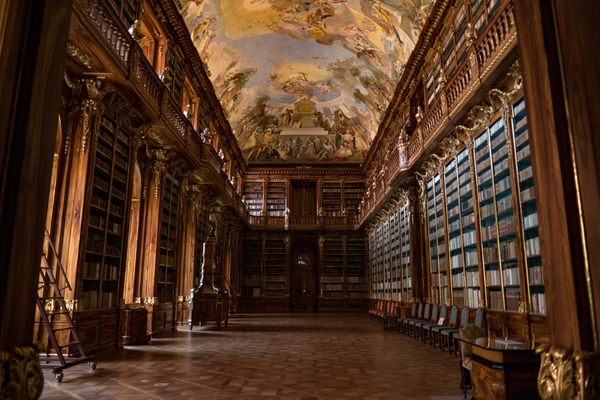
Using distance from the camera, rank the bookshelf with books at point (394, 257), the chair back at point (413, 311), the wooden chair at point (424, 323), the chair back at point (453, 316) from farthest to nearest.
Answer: the bookshelf with books at point (394, 257), the chair back at point (413, 311), the wooden chair at point (424, 323), the chair back at point (453, 316)

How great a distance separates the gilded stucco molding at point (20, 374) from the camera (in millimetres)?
1368

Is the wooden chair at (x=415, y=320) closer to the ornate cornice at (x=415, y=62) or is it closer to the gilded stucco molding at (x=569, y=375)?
the ornate cornice at (x=415, y=62)

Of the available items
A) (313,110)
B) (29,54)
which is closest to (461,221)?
(29,54)

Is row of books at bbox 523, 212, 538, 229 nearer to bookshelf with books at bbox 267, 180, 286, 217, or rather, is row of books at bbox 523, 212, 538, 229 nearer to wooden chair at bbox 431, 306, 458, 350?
wooden chair at bbox 431, 306, 458, 350

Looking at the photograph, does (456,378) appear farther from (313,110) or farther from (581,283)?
Answer: (313,110)

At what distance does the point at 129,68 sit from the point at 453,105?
5535mm

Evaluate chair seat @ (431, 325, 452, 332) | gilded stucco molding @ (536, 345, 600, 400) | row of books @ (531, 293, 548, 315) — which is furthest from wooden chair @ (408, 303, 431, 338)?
gilded stucco molding @ (536, 345, 600, 400)

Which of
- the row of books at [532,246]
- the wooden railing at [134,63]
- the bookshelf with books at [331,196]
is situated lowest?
the row of books at [532,246]

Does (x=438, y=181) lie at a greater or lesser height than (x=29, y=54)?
greater

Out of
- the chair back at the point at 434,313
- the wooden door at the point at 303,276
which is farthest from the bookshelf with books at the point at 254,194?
the chair back at the point at 434,313

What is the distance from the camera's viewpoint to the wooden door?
21.8 metres

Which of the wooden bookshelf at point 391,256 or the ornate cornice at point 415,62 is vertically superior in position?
the ornate cornice at point 415,62

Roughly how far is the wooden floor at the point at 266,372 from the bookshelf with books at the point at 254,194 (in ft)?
45.4

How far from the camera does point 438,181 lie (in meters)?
10.2
